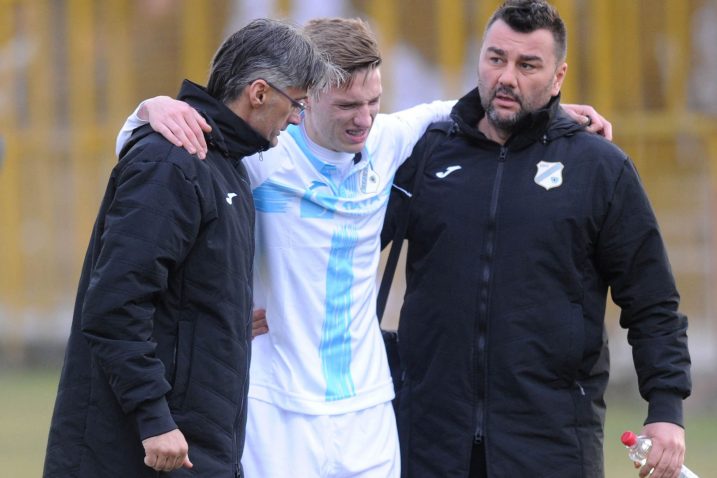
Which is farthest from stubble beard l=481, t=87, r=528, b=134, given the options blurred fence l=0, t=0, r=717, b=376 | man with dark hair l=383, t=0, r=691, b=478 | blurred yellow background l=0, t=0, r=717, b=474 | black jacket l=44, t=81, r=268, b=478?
blurred fence l=0, t=0, r=717, b=376

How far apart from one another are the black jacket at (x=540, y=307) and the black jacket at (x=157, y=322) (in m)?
0.83

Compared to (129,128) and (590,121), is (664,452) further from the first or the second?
(129,128)

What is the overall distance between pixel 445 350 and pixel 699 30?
20.2 ft

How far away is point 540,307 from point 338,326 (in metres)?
0.64

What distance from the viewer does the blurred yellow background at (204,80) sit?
32.1 ft

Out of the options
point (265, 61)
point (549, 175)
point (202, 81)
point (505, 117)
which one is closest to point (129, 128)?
point (265, 61)

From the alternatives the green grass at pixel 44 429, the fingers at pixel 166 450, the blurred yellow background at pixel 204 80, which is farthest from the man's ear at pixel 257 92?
the blurred yellow background at pixel 204 80

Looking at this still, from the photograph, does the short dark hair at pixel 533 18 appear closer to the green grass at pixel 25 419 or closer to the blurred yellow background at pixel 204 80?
the green grass at pixel 25 419

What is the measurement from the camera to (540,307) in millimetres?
4234

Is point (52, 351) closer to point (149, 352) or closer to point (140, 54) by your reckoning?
point (140, 54)

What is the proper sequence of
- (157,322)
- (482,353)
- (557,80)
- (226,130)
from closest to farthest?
(157,322)
(226,130)
(482,353)
(557,80)

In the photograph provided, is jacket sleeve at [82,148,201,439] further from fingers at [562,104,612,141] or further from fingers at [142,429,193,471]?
fingers at [562,104,612,141]

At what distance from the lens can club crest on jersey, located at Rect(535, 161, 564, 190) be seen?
14.1 feet

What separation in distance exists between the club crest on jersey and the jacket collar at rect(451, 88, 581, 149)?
0.09m
